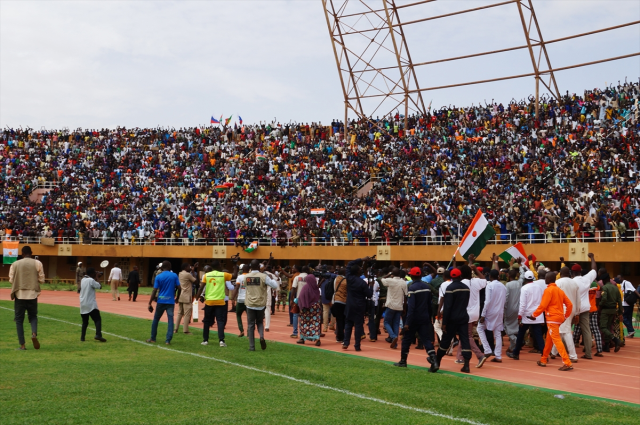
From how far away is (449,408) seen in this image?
28.2 feet

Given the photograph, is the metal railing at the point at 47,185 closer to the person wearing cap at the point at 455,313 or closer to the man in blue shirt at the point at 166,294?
the man in blue shirt at the point at 166,294

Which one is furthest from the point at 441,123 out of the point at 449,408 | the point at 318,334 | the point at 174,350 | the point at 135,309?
the point at 449,408

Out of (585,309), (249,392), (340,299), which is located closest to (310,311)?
(340,299)

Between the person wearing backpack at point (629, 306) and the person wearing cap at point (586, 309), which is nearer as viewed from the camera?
the person wearing cap at point (586, 309)

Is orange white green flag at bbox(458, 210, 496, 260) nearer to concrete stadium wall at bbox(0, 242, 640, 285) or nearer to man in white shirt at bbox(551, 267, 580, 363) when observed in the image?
man in white shirt at bbox(551, 267, 580, 363)

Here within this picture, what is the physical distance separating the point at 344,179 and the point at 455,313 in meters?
30.3

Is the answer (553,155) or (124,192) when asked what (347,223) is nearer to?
(553,155)

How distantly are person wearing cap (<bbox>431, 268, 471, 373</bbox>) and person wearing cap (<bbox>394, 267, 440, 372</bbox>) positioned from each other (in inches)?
9.9

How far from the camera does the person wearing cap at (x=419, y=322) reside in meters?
11.8

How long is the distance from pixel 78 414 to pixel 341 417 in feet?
9.71

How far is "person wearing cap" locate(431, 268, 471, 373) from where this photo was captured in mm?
11461

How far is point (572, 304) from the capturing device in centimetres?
1307

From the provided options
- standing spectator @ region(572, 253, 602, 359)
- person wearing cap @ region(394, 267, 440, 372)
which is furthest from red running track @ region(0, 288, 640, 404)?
person wearing cap @ region(394, 267, 440, 372)

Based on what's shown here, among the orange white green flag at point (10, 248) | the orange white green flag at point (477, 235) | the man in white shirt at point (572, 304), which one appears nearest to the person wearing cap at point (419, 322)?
the man in white shirt at point (572, 304)
